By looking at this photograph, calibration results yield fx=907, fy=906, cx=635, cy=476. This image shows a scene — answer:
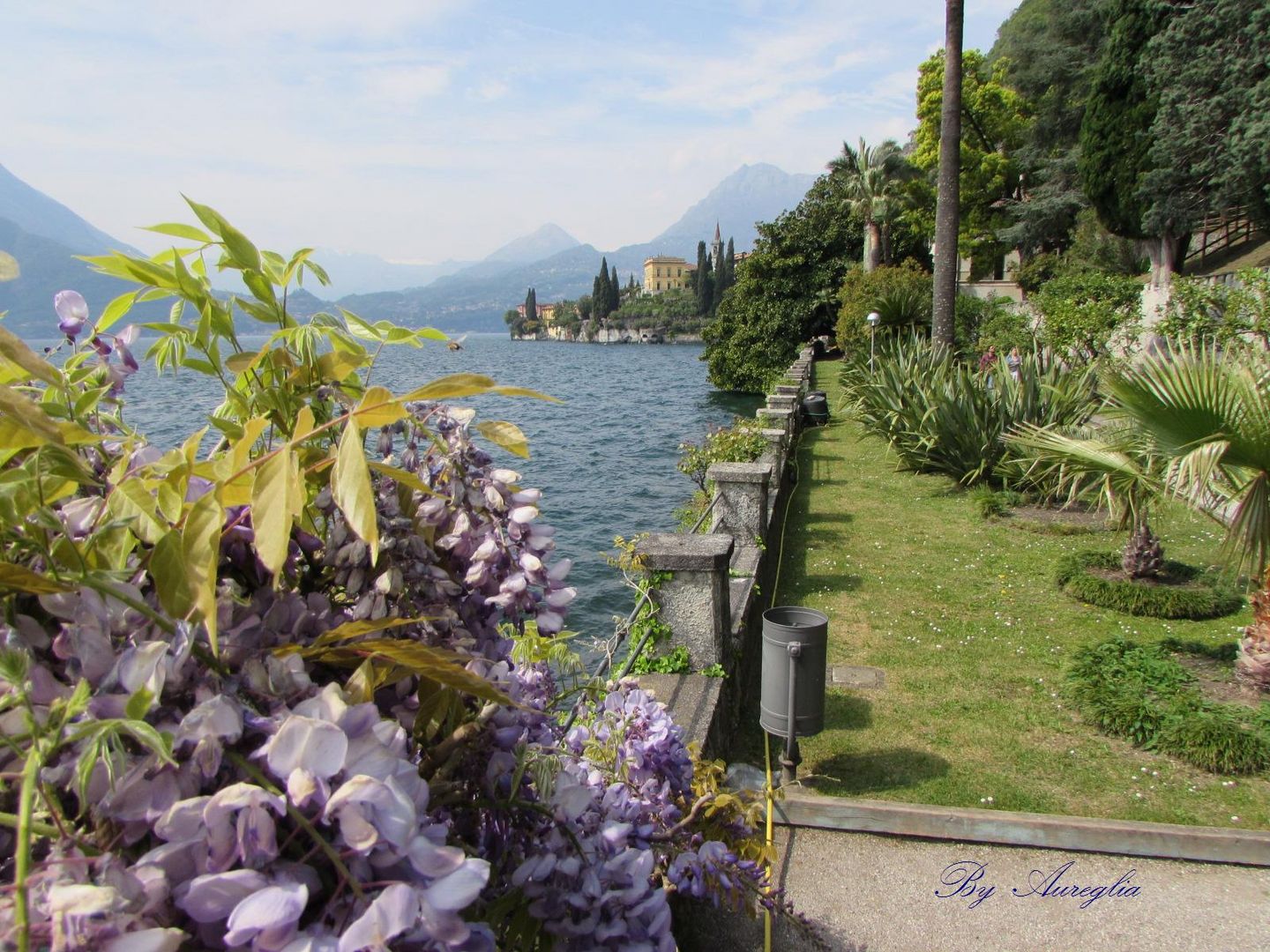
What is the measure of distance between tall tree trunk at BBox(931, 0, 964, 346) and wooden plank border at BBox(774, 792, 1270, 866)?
1209 centimetres

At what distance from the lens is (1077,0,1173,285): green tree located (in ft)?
87.9

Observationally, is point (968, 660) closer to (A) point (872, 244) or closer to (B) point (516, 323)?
(A) point (872, 244)

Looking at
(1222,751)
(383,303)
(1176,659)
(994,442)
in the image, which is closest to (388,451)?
(1222,751)

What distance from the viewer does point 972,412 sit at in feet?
36.3

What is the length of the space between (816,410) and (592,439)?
11044 mm

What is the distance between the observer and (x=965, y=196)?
41.0 meters

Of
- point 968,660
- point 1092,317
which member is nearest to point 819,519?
point 968,660

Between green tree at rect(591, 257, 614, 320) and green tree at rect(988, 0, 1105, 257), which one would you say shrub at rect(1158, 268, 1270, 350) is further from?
green tree at rect(591, 257, 614, 320)

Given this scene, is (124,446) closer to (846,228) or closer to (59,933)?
(59,933)

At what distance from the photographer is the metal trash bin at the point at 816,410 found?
17453 mm

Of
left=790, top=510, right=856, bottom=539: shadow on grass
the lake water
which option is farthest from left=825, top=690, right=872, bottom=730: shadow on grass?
left=790, top=510, right=856, bottom=539: shadow on grass

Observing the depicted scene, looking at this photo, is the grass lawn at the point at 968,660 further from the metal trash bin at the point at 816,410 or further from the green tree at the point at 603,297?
the green tree at the point at 603,297

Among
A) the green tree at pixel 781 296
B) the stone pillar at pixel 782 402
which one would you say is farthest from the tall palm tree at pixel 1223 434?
the green tree at pixel 781 296

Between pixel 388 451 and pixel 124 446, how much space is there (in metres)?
0.31
